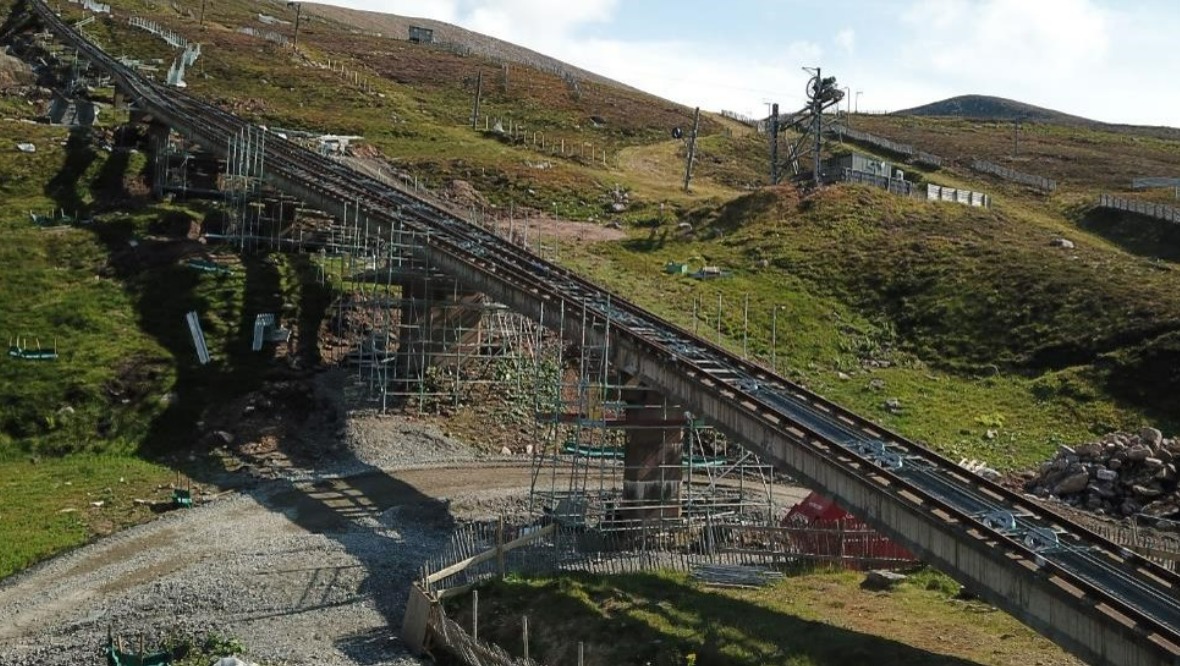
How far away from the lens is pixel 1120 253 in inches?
2854

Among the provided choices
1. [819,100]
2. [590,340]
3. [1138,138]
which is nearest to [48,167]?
[590,340]

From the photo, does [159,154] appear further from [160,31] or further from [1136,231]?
[160,31]

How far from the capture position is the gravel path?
26.4 metres

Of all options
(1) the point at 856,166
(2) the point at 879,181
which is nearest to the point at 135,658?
(2) the point at 879,181

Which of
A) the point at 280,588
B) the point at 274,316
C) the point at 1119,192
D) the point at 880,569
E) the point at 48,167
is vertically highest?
the point at 1119,192

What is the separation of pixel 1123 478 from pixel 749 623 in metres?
18.5

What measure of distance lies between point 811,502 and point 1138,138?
15665 cm

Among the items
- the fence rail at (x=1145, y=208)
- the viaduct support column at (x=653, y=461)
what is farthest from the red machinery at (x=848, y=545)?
the fence rail at (x=1145, y=208)

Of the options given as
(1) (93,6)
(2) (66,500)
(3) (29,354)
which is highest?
(1) (93,6)

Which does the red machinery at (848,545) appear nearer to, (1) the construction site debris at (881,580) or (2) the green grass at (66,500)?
(1) the construction site debris at (881,580)

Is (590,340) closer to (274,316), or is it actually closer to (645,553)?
(645,553)

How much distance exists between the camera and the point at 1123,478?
36.5m

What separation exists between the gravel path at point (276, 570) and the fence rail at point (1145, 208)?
58634 mm

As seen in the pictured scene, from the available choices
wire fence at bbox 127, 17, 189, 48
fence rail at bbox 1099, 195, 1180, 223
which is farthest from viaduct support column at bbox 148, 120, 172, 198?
fence rail at bbox 1099, 195, 1180, 223
